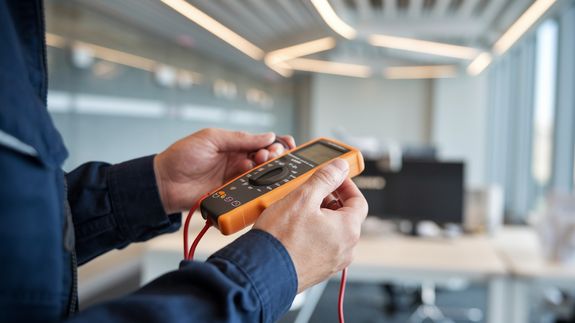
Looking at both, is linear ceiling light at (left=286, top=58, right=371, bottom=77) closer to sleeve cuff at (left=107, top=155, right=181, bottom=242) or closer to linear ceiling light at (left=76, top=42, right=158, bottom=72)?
linear ceiling light at (left=76, top=42, right=158, bottom=72)

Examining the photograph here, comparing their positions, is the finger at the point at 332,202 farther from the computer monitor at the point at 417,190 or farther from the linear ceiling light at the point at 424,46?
the linear ceiling light at the point at 424,46

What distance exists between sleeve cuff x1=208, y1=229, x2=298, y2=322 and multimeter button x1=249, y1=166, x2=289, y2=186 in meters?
0.13

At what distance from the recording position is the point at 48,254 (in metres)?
0.36

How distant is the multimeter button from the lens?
0.56 meters

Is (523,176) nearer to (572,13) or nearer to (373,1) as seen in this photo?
(572,13)

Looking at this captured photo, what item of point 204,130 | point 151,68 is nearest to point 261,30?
point 204,130

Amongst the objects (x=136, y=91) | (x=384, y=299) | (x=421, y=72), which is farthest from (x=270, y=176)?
(x=421, y=72)

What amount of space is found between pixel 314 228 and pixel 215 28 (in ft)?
1.04

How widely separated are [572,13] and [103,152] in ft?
8.95

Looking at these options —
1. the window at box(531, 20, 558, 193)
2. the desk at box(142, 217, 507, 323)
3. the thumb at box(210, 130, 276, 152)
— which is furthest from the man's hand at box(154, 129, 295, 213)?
the window at box(531, 20, 558, 193)

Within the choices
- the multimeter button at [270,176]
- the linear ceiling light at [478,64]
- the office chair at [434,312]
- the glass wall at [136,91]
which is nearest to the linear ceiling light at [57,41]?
the glass wall at [136,91]

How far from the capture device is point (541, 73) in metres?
3.40

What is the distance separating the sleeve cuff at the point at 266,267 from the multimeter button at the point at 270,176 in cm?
13

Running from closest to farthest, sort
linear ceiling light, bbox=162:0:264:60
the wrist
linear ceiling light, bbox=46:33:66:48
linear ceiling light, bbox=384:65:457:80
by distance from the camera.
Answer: linear ceiling light, bbox=162:0:264:60, the wrist, linear ceiling light, bbox=46:33:66:48, linear ceiling light, bbox=384:65:457:80
